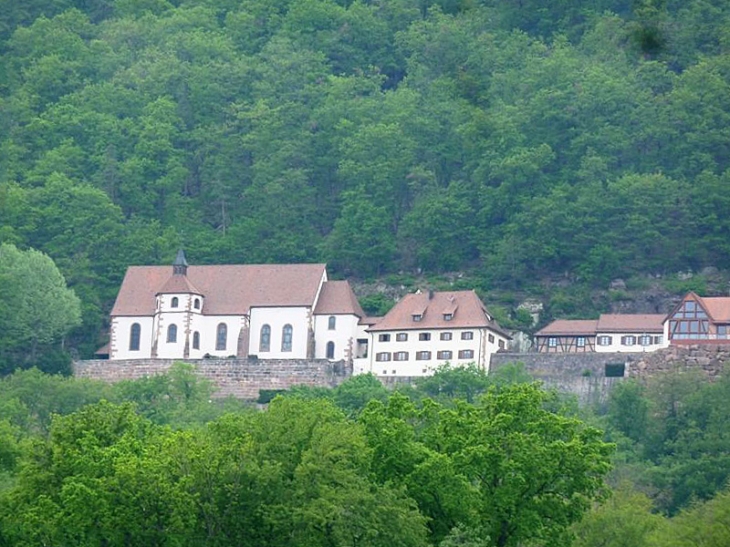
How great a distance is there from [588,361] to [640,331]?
12.7 feet

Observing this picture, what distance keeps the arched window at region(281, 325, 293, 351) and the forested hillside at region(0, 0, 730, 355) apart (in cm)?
1060

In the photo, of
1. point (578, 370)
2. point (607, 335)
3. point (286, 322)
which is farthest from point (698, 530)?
point (286, 322)

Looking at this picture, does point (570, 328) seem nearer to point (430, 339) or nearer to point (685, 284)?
point (430, 339)

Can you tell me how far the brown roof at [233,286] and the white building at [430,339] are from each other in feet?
14.9

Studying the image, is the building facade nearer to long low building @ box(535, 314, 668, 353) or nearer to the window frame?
long low building @ box(535, 314, 668, 353)

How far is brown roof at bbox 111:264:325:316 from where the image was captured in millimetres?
114875

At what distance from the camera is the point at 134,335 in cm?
11581

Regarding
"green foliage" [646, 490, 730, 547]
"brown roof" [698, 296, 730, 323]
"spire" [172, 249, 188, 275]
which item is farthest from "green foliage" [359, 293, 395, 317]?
"green foliage" [646, 490, 730, 547]

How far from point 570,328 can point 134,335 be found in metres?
19.7

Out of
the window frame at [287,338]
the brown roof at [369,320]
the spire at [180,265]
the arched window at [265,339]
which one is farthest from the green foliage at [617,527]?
the spire at [180,265]

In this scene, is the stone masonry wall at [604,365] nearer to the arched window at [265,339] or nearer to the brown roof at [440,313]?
the brown roof at [440,313]

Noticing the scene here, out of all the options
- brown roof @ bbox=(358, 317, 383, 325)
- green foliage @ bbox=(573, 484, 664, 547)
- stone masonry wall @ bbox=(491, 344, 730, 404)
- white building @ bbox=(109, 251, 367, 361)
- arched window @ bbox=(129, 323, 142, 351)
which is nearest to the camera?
green foliage @ bbox=(573, 484, 664, 547)

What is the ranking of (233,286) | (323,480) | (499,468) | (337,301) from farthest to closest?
(233,286), (337,301), (499,468), (323,480)

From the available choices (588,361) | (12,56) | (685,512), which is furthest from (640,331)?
(12,56)
